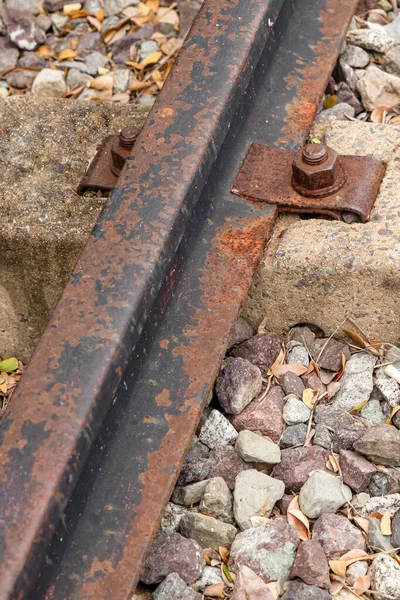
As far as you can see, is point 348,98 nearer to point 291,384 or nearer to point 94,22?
point 291,384

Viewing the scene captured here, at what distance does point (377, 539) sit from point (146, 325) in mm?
701

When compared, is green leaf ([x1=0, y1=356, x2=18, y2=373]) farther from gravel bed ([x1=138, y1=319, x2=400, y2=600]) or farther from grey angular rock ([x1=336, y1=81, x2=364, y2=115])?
grey angular rock ([x1=336, y1=81, x2=364, y2=115])

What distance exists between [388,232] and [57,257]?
92 cm

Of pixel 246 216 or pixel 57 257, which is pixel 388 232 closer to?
pixel 246 216

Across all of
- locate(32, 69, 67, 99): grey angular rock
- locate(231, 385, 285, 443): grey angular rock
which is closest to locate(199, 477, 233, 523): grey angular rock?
locate(231, 385, 285, 443): grey angular rock

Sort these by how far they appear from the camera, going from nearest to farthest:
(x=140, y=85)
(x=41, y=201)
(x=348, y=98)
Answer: (x=41, y=201)
(x=348, y=98)
(x=140, y=85)

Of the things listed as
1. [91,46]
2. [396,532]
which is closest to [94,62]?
[91,46]

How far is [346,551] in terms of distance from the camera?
5.98ft

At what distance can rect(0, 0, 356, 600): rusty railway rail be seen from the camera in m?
1.69

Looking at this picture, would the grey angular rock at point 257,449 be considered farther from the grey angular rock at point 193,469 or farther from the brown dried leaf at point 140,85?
the brown dried leaf at point 140,85

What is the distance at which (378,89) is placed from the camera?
304 cm

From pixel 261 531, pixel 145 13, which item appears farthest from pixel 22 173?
pixel 145 13

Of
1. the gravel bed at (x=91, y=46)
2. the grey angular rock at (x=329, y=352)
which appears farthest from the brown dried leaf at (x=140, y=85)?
the grey angular rock at (x=329, y=352)

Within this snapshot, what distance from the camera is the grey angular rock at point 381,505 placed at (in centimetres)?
189
